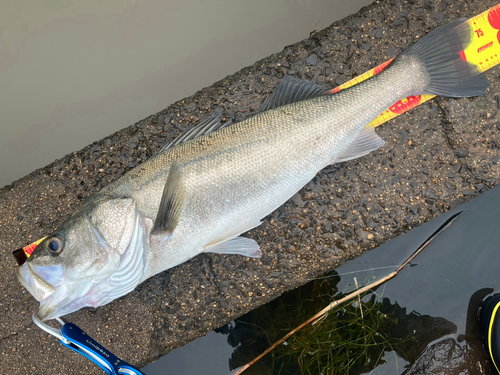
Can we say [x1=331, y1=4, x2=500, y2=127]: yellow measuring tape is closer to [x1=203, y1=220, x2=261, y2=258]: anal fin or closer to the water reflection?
the water reflection

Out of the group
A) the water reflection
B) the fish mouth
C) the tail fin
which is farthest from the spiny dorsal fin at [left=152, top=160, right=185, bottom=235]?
the tail fin

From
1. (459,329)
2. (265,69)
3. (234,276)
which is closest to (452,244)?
(459,329)

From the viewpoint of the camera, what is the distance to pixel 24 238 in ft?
8.89

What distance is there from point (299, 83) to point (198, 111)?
2.89 ft

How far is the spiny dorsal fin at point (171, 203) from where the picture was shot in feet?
6.54

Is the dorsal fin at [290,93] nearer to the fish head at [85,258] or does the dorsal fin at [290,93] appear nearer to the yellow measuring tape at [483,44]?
the yellow measuring tape at [483,44]

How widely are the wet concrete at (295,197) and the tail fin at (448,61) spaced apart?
0.64 feet

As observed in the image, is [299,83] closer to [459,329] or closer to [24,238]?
[459,329]

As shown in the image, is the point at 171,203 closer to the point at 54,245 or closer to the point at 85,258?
the point at 85,258

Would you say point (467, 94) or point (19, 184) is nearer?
point (467, 94)

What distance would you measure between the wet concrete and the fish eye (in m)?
0.80

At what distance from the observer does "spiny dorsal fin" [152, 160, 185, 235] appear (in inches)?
78.5

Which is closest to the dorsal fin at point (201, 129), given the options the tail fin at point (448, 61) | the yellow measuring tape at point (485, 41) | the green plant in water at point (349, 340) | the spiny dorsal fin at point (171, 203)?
the spiny dorsal fin at point (171, 203)

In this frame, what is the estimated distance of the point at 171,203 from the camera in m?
2.00
